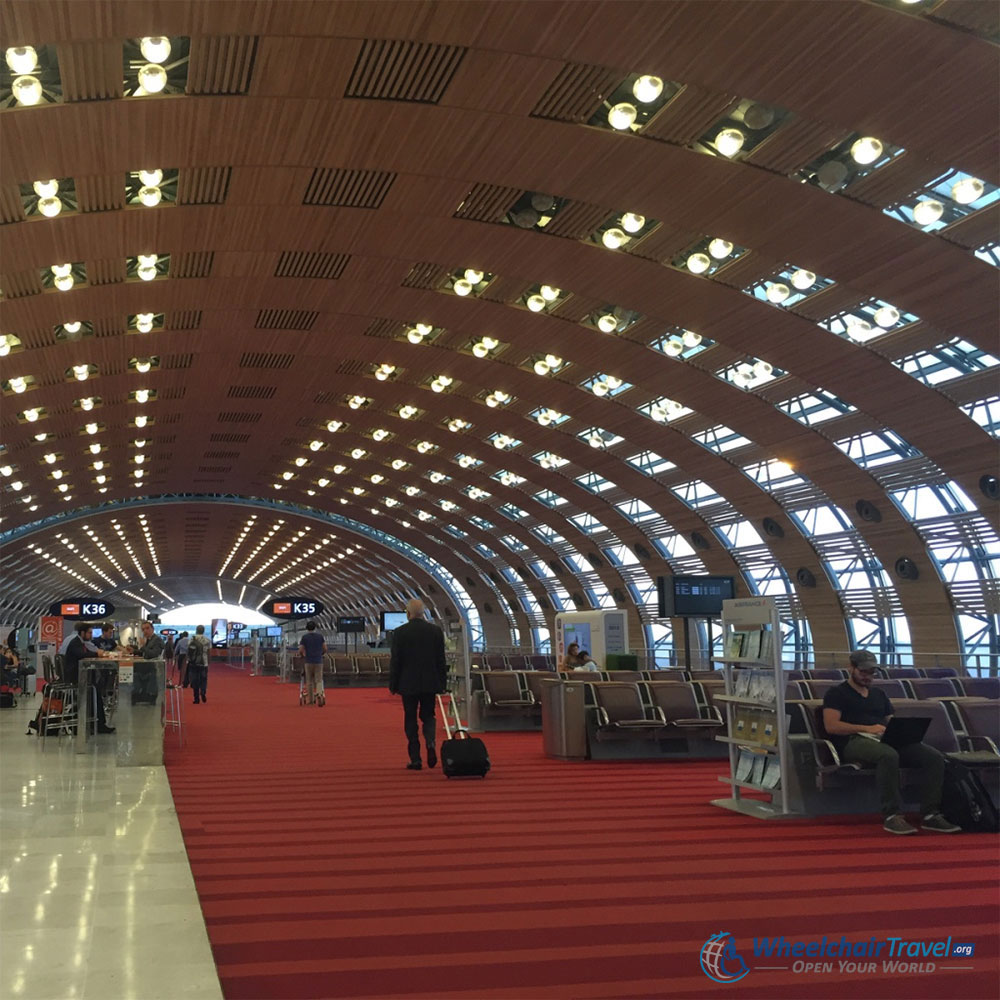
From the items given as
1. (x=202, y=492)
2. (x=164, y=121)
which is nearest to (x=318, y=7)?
(x=164, y=121)

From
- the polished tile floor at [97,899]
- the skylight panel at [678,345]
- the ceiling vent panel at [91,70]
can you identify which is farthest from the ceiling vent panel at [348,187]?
the polished tile floor at [97,899]

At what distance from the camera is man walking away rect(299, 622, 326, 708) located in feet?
77.5

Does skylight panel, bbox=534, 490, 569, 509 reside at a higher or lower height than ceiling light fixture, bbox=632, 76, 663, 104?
lower

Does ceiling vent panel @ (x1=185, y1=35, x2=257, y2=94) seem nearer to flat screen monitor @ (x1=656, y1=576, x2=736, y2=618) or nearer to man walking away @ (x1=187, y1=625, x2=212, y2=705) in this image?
flat screen monitor @ (x1=656, y1=576, x2=736, y2=618)

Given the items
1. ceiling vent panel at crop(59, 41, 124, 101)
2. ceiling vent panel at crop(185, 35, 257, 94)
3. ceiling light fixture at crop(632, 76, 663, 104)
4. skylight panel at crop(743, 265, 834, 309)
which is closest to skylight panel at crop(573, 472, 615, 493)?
skylight panel at crop(743, 265, 834, 309)

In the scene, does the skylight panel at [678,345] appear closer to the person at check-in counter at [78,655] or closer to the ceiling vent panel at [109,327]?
the ceiling vent panel at [109,327]

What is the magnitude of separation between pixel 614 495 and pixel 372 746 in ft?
71.8

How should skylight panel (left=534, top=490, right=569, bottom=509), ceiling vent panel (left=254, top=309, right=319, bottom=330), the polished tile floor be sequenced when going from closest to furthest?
the polished tile floor
ceiling vent panel (left=254, top=309, right=319, bottom=330)
skylight panel (left=534, top=490, right=569, bottom=509)

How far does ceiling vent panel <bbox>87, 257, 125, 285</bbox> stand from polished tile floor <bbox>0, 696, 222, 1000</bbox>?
36.2 ft

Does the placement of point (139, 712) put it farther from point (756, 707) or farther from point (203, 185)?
point (203, 185)

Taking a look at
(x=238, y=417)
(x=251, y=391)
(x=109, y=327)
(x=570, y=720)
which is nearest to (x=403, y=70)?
(x=570, y=720)

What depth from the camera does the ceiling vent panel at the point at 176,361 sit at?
2511 cm

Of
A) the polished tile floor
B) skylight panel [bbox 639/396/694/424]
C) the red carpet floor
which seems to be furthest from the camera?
skylight panel [bbox 639/396/694/424]

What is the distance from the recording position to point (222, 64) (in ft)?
39.0
